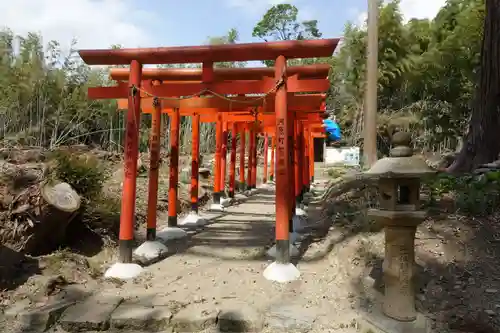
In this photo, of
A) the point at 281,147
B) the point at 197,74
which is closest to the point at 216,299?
the point at 281,147

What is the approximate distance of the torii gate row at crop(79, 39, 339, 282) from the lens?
4336 mm

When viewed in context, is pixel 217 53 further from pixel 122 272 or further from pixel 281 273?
pixel 122 272

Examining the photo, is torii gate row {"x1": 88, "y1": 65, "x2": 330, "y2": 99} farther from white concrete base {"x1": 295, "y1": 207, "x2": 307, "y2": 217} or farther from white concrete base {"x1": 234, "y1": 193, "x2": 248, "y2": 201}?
white concrete base {"x1": 234, "y1": 193, "x2": 248, "y2": 201}

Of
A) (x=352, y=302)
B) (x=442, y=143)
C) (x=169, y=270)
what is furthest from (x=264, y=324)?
(x=442, y=143)

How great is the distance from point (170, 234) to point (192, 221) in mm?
1166

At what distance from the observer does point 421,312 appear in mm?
3354

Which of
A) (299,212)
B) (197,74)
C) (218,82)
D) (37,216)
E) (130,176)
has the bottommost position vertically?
(299,212)

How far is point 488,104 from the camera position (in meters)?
6.00

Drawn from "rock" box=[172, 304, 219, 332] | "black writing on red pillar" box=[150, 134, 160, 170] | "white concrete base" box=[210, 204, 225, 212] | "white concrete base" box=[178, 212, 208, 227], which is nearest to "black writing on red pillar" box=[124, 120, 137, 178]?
"black writing on red pillar" box=[150, 134, 160, 170]

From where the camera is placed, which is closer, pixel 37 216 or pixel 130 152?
pixel 37 216

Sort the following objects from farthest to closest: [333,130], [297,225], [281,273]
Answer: [333,130]
[297,225]
[281,273]

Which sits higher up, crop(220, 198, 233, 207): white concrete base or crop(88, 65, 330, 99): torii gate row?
crop(88, 65, 330, 99): torii gate row

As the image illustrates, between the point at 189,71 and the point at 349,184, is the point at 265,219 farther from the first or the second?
the point at 189,71

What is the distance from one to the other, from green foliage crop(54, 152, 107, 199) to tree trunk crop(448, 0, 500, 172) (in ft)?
17.4
